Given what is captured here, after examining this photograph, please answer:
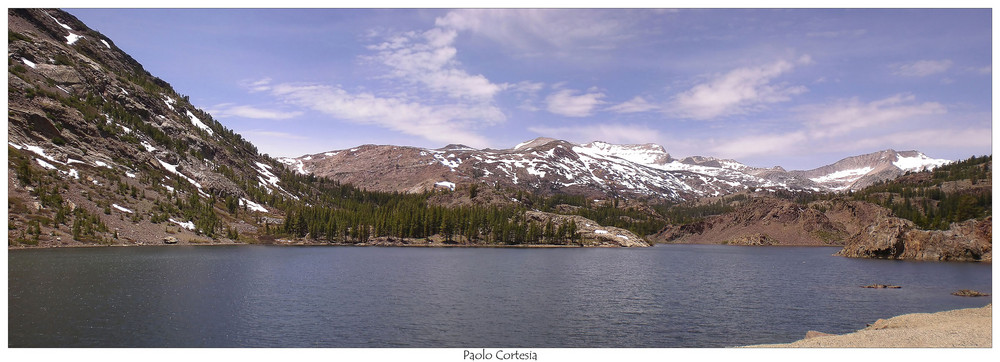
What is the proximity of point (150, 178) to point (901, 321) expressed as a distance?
221m

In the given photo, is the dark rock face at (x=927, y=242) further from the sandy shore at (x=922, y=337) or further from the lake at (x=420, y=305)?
the sandy shore at (x=922, y=337)

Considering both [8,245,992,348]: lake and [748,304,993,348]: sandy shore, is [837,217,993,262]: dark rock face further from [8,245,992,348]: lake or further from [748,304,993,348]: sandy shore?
[748,304,993,348]: sandy shore

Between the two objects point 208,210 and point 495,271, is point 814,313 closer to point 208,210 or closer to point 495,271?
point 495,271

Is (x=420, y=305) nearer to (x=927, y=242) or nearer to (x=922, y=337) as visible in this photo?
(x=922, y=337)

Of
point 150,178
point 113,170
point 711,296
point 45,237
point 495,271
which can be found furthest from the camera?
point 150,178

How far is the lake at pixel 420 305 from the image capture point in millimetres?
43812

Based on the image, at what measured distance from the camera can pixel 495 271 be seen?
334 feet

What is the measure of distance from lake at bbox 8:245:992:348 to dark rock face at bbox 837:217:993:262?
6654cm

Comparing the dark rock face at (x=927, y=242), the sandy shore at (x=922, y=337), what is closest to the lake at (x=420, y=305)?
the sandy shore at (x=922, y=337)

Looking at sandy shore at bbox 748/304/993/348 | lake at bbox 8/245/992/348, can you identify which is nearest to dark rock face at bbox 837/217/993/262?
lake at bbox 8/245/992/348

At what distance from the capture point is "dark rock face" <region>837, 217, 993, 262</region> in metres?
151

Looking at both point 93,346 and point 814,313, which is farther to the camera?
point 814,313
